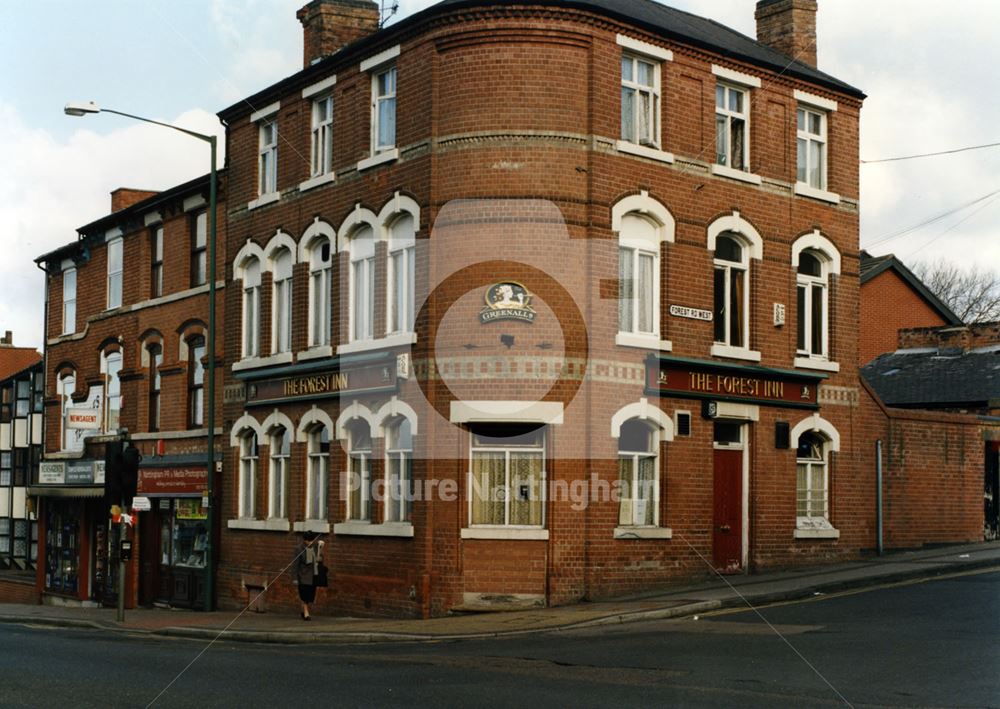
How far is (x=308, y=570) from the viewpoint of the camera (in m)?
23.2

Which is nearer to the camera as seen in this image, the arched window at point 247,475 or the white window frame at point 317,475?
the white window frame at point 317,475

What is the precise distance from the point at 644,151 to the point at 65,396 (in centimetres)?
2132

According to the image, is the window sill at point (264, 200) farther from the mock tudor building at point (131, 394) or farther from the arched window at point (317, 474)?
the arched window at point (317, 474)

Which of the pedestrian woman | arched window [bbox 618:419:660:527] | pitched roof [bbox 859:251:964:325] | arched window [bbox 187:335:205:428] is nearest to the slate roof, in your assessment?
pitched roof [bbox 859:251:964:325]

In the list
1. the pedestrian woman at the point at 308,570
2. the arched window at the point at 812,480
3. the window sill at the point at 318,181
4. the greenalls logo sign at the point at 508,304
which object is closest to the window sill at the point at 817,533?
the arched window at the point at 812,480

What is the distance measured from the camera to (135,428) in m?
32.9

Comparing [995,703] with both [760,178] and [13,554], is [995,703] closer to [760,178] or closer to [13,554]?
[760,178]

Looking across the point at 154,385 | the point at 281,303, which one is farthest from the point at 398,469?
the point at 154,385

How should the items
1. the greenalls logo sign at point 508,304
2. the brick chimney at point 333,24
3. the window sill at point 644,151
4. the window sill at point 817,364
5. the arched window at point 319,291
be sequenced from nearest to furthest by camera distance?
the greenalls logo sign at point 508,304 → the window sill at point 644,151 → the window sill at point 817,364 → the arched window at point 319,291 → the brick chimney at point 333,24

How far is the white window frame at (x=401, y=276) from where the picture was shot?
23.2m

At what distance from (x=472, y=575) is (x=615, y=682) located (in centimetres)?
852

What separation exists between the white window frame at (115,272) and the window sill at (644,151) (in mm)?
17017

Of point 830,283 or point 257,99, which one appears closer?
point 830,283

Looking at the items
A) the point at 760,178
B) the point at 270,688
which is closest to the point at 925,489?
the point at 760,178
